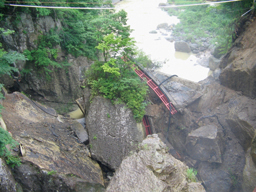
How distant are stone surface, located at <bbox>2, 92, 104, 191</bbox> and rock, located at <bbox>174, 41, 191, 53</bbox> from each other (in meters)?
16.4

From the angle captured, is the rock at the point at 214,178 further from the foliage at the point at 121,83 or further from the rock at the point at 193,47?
the rock at the point at 193,47

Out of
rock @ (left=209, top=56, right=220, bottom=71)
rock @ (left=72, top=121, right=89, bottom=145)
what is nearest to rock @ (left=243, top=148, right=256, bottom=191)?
rock @ (left=72, top=121, right=89, bottom=145)

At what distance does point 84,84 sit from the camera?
9500 millimetres

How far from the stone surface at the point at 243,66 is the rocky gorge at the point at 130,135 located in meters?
0.05

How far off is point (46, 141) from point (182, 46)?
18047 mm

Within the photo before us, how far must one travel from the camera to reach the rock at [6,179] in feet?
14.3

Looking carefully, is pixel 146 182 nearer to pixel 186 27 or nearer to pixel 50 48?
pixel 50 48

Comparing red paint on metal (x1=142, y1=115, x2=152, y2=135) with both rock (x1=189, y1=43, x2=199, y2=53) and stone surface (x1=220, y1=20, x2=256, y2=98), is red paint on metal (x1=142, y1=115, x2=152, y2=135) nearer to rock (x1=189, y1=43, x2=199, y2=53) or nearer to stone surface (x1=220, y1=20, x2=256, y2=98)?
stone surface (x1=220, y1=20, x2=256, y2=98)

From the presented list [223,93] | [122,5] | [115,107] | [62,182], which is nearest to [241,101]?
[223,93]

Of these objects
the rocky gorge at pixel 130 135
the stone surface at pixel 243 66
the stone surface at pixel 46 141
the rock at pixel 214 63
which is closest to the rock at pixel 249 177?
the rocky gorge at pixel 130 135

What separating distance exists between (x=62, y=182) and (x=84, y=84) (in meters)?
4.98

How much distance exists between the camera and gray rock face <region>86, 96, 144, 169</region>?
755 cm

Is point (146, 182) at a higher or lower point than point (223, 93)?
higher

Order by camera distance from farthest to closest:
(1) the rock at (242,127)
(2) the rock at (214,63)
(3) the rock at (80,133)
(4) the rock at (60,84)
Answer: (2) the rock at (214,63) → (4) the rock at (60,84) → (1) the rock at (242,127) → (3) the rock at (80,133)
